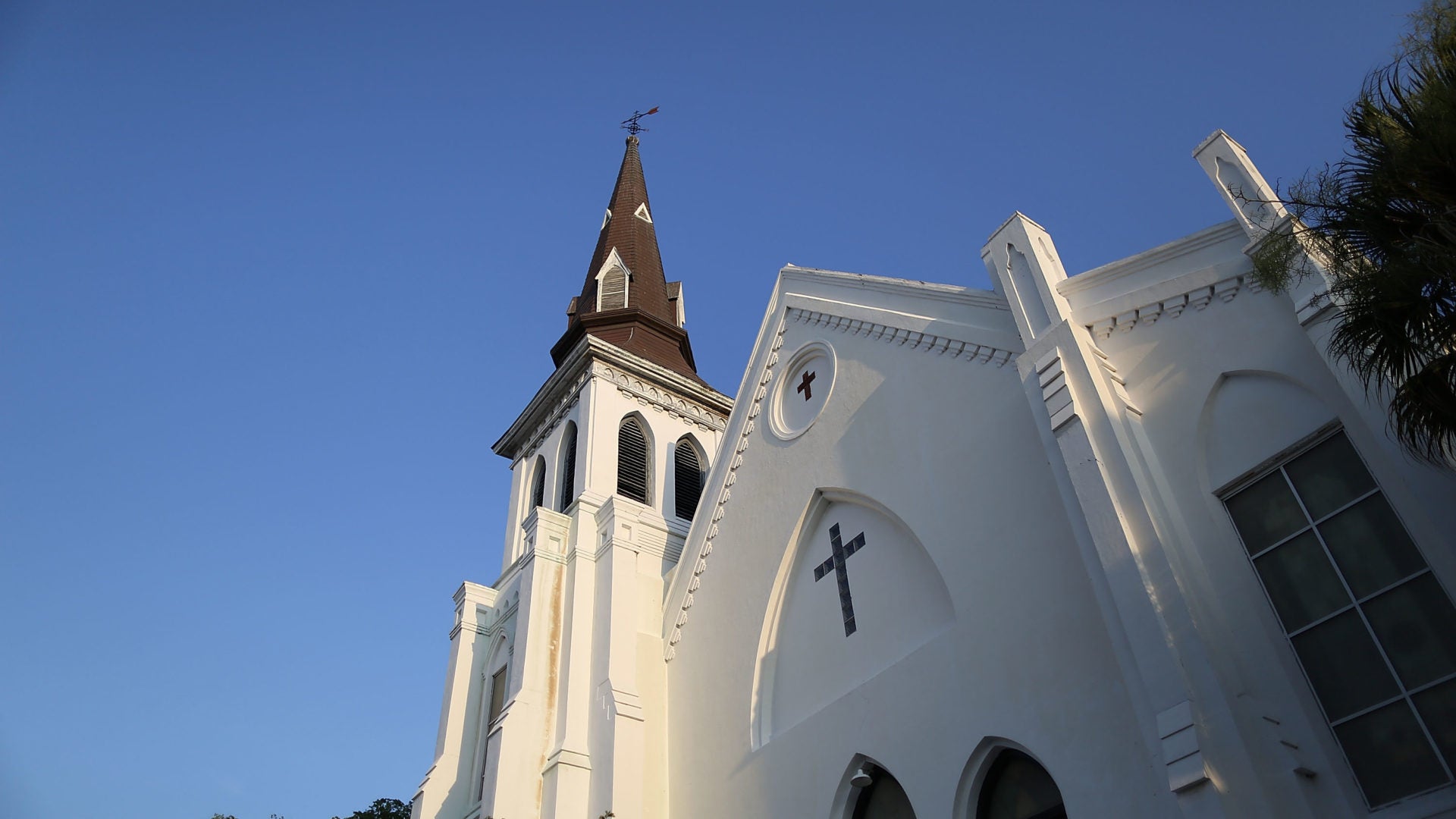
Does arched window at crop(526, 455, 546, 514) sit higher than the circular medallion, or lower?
higher

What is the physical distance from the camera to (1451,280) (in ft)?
16.3

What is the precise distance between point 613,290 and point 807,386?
491 inches

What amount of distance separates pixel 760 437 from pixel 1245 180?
717cm

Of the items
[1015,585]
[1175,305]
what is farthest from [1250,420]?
[1015,585]

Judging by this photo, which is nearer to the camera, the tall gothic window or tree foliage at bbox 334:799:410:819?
the tall gothic window

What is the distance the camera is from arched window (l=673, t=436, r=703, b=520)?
19.5 m

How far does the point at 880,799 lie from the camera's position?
32.2ft

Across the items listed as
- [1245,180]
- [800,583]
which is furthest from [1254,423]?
[800,583]

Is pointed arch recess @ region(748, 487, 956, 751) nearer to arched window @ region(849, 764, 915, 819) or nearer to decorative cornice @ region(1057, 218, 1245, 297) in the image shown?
arched window @ region(849, 764, 915, 819)

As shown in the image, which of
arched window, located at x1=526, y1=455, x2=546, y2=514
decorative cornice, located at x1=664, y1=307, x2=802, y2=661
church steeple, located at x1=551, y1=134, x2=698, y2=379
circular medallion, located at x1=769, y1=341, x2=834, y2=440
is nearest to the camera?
circular medallion, located at x1=769, y1=341, x2=834, y2=440

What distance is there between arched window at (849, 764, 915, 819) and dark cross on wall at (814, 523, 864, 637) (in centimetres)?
163

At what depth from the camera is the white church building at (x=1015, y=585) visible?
21.3 feet

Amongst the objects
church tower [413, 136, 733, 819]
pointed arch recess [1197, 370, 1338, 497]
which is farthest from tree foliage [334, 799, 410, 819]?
pointed arch recess [1197, 370, 1338, 497]

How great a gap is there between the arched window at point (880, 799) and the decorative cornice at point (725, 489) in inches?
181
